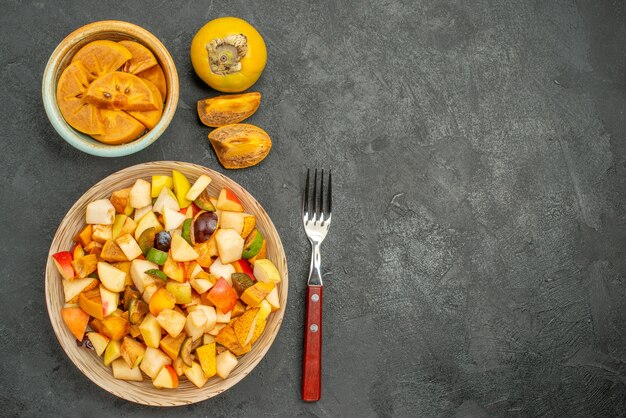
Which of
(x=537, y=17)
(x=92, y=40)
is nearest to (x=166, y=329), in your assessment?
(x=92, y=40)

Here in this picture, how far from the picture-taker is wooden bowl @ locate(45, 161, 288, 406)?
1.86m

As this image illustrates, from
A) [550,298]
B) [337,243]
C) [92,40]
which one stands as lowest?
[550,298]

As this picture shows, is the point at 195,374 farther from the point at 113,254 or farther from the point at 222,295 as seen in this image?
the point at 113,254

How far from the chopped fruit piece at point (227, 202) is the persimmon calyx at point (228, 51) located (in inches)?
14.6

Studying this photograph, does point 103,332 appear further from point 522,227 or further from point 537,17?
point 537,17

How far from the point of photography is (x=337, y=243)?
2096 mm

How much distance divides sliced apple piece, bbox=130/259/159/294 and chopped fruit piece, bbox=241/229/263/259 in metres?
Result: 0.26

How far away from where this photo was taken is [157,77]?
192cm

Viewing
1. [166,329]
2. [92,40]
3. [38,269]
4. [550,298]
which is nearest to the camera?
[166,329]

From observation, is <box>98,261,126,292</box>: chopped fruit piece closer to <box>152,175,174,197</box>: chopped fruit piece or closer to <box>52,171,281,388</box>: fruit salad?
<box>52,171,281,388</box>: fruit salad

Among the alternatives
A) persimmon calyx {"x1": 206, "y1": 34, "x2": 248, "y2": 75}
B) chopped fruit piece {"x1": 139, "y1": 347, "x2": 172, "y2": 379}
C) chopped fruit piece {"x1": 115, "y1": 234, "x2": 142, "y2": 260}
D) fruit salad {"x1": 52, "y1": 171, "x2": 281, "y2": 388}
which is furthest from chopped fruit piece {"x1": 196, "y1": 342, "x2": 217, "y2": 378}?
persimmon calyx {"x1": 206, "y1": 34, "x2": 248, "y2": 75}

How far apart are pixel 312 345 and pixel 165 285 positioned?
500mm

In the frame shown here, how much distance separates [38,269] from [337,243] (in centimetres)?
96

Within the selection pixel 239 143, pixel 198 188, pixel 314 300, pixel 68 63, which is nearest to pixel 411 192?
A: pixel 314 300
